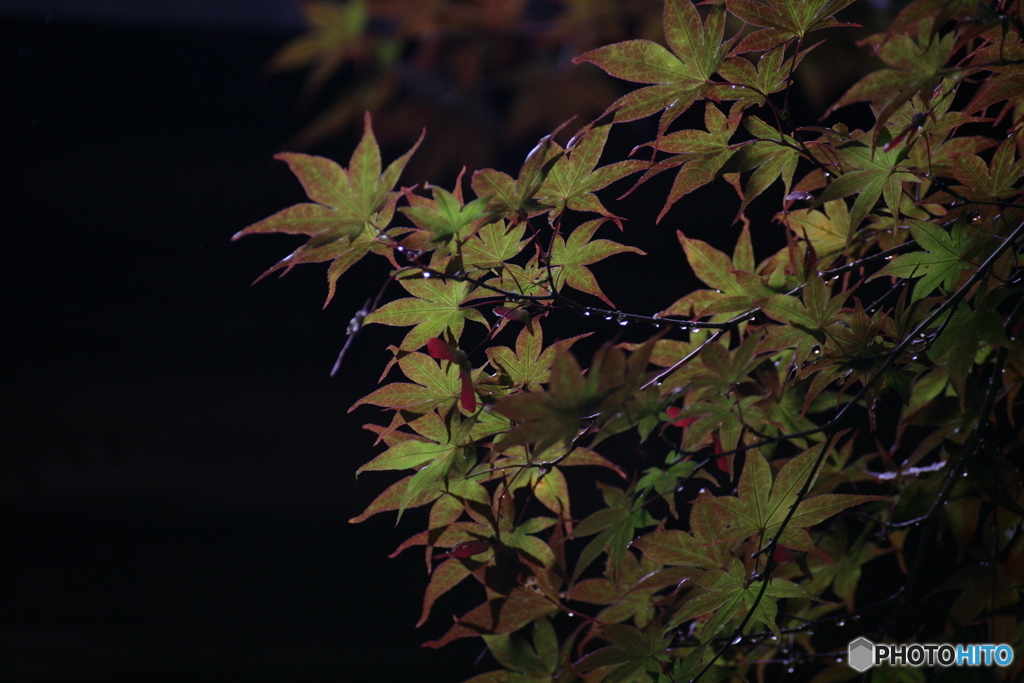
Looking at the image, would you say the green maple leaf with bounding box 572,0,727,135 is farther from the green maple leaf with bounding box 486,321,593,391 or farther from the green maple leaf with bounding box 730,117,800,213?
the green maple leaf with bounding box 486,321,593,391

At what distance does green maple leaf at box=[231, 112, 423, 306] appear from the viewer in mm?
408

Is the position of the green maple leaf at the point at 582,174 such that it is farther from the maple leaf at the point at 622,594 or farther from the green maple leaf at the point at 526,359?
the maple leaf at the point at 622,594

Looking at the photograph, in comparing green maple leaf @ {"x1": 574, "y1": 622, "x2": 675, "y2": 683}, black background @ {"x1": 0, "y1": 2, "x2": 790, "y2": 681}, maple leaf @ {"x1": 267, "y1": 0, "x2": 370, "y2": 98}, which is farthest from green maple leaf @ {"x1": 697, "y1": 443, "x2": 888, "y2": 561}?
maple leaf @ {"x1": 267, "y1": 0, "x2": 370, "y2": 98}

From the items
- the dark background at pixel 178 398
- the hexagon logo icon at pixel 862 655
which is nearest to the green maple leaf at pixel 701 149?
the hexagon logo icon at pixel 862 655

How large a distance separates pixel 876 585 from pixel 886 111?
128cm

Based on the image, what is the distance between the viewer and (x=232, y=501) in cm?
111

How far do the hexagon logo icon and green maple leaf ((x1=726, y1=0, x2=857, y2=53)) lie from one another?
559 mm

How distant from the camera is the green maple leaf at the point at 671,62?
466 millimetres

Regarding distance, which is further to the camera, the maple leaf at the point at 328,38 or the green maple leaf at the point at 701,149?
the maple leaf at the point at 328,38

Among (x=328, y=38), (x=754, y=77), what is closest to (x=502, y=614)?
(x=754, y=77)

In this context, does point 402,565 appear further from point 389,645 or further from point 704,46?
point 704,46

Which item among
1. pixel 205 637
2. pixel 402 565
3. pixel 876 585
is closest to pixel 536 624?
pixel 402 565

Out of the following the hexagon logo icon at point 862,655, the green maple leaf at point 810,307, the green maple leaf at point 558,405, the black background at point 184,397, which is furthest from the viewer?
the black background at point 184,397

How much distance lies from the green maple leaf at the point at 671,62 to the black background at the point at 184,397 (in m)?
0.53
